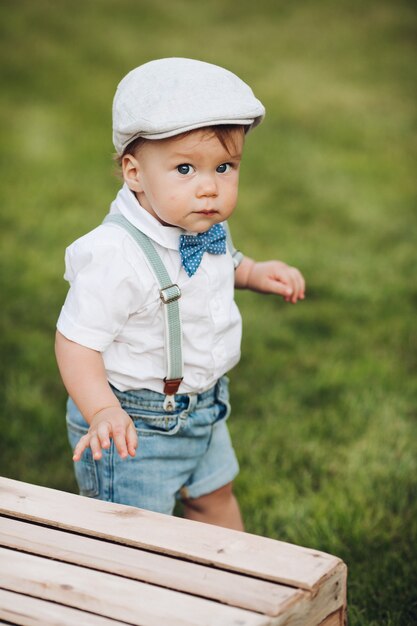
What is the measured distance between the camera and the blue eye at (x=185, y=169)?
2.25 m

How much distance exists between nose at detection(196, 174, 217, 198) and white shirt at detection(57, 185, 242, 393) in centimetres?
17

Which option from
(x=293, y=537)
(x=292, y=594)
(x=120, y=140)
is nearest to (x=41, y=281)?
(x=293, y=537)

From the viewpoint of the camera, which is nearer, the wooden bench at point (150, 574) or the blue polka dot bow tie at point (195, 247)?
the wooden bench at point (150, 574)

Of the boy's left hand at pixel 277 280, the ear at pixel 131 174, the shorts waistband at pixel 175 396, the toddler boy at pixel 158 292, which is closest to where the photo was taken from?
the toddler boy at pixel 158 292

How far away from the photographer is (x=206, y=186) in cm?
223

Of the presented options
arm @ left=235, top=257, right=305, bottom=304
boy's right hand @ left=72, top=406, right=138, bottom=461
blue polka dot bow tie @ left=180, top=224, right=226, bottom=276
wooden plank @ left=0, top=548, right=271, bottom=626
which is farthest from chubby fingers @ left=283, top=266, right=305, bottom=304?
wooden plank @ left=0, top=548, right=271, bottom=626

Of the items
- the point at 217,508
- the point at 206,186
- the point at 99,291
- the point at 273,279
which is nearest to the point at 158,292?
the point at 99,291

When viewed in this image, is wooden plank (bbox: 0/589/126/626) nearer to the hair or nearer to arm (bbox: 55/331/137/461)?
arm (bbox: 55/331/137/461)

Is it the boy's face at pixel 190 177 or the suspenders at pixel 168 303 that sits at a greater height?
the boy's face at pixel 190 177

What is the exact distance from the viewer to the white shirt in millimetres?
2268

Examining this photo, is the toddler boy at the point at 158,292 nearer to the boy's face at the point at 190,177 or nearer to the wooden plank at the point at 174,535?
the boy's face at the point at 190,177

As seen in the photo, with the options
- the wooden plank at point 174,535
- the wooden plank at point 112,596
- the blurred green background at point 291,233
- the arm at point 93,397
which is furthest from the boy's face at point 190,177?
the blurred green background at point 291,233

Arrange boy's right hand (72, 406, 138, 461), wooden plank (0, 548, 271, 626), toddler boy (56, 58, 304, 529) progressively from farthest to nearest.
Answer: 1. toddler boy (56, 58, 304, 529)
2. boy's right hand (72, 406, 138, 461)
3. wooden plank (0, 548, 271, 626)

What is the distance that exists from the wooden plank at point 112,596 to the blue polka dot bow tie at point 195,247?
2.75 feet
